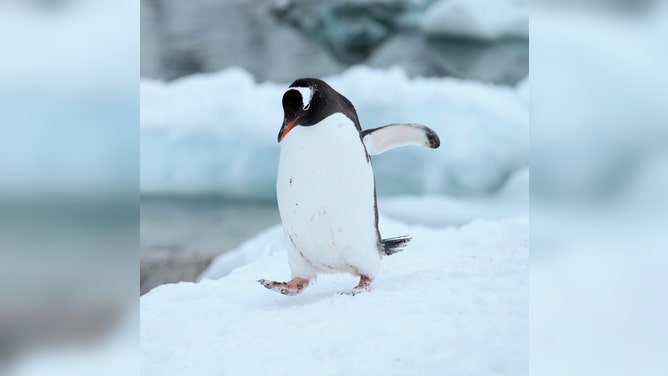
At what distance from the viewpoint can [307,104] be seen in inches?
58.6

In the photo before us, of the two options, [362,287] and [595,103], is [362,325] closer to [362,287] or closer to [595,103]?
[362,287]

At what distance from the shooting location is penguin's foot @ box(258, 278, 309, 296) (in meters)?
1.55

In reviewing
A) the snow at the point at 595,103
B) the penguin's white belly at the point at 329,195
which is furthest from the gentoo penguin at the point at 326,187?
the snow at the point at 595,103

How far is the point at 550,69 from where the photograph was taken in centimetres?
122

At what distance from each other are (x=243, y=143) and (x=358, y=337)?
42.7 inches

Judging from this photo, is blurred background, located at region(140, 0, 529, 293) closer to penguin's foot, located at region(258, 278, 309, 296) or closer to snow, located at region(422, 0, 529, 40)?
snow, located at region(422, 0, 529, 40)

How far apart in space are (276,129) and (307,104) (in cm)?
83

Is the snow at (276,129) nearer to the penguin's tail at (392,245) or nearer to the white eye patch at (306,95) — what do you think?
the penguin's tail at (392,245)

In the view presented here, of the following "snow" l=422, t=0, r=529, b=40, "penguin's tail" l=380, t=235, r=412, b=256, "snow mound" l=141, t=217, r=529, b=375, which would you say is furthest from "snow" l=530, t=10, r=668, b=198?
"snow" l=422, t=0, r=529, b=40

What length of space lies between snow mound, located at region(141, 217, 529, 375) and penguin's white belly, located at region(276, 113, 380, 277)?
0.32 feet

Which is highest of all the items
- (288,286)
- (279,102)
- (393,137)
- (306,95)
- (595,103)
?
(595,103)

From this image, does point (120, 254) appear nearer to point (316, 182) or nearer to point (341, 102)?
point (316, 182)

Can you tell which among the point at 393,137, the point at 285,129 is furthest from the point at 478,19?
the point at 285,129

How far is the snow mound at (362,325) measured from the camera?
131 centimetres
